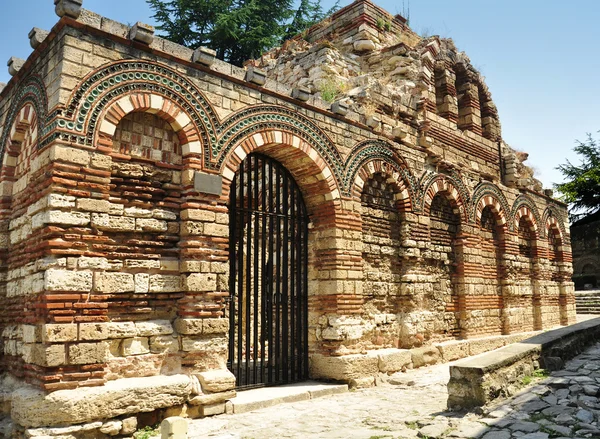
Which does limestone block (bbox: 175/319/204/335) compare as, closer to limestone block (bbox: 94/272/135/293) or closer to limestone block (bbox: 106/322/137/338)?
limestone block (bbox: 106/322/137/338)

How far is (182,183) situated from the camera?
5.75 metres

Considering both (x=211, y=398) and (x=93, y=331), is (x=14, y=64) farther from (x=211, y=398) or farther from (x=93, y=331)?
(x=211, y=398)

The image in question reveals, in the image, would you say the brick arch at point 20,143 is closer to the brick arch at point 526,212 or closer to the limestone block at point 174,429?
the limestone block at point 174,429

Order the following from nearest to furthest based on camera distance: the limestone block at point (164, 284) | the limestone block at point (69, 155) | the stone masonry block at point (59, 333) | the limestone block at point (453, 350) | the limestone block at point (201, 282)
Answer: the stone masonry block at point (59, 333) < the limestone block at point (69, 155) < the limestone block at point (164, 284) < the limestone block at point (201, 282) < the limestone block at point (453, 350)

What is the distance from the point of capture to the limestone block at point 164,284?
17.5 ft

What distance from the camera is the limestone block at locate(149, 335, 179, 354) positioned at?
5.25m

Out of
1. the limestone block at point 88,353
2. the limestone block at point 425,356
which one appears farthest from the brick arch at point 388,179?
the limestone block at point 88,353

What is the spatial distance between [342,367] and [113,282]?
3513 mm

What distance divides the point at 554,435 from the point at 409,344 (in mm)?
4013

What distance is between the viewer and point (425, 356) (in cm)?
848

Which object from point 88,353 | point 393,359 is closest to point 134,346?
point 88,353

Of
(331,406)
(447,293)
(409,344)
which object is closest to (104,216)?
(331,406)

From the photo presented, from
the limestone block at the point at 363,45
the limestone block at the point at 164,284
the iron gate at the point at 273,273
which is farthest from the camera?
the limestone block at the point at 363,45

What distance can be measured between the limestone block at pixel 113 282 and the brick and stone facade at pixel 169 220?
2 cm
